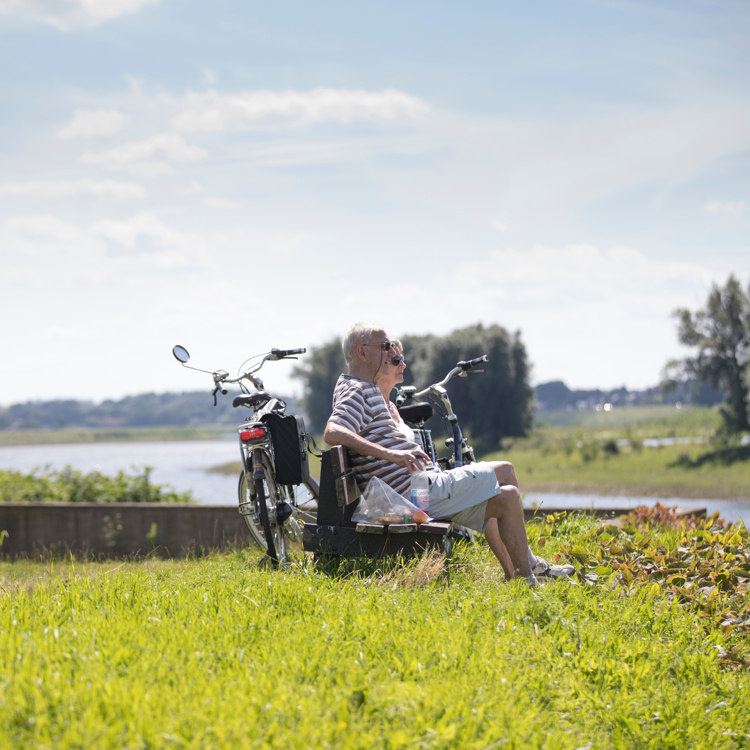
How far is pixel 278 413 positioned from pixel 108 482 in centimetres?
540

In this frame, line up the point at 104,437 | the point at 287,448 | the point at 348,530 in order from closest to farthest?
the point at 348,530 → the point at 287,448 → the point at 104,437

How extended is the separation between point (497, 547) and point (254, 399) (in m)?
2.12

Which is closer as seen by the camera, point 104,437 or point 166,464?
point 166,464

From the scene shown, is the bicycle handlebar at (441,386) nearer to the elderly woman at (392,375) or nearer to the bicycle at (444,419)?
the bicycle at (444,419)

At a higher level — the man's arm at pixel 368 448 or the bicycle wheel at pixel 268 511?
the man's arm at pixel 368 448

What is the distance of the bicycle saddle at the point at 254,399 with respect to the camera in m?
5.53

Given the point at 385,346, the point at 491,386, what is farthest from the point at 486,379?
the point at 385,346

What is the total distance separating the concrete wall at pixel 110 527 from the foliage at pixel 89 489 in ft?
2.94

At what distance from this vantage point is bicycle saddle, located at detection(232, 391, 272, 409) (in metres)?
5.53

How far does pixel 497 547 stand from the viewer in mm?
4348

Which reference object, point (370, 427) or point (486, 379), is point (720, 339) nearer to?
point (486, 379)

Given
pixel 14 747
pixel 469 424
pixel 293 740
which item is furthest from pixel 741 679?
pixel 469 424

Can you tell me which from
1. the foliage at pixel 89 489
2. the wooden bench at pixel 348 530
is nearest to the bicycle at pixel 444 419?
the wooden bench at pixel 348 530

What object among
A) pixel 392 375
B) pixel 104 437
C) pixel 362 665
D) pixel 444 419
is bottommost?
pixel 104 437
